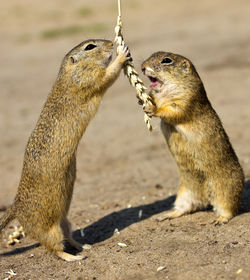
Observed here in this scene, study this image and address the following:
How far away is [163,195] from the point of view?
7.47m

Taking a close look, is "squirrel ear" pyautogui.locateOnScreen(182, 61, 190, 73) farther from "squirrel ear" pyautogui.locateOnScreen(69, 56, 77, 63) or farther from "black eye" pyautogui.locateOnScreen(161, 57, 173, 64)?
"squirrel ear" pyautogui.locateOnScreen(69, 56, 77, 63)

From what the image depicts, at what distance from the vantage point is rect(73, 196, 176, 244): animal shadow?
6258 millimetres

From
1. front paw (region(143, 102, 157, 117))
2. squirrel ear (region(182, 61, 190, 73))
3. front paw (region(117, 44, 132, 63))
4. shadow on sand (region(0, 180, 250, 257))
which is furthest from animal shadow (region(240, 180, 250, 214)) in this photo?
Answer: front paw (region(117, 44, 132, 63))

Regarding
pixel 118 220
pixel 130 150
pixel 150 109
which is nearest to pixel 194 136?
pixel 150 109

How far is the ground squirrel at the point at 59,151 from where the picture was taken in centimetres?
545

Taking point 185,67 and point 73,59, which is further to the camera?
point 73,59

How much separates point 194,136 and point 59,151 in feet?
5.47

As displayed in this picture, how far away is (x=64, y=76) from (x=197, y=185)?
87.6 inches

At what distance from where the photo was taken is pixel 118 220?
661 cm

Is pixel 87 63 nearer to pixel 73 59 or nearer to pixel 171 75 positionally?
pixel 73 59

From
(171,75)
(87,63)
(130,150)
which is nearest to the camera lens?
(171,75)

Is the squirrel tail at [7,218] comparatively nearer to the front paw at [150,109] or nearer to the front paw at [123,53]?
the front paw at [150,109]

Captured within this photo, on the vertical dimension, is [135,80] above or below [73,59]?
below

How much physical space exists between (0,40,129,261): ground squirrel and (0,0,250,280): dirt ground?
18.9 inches
